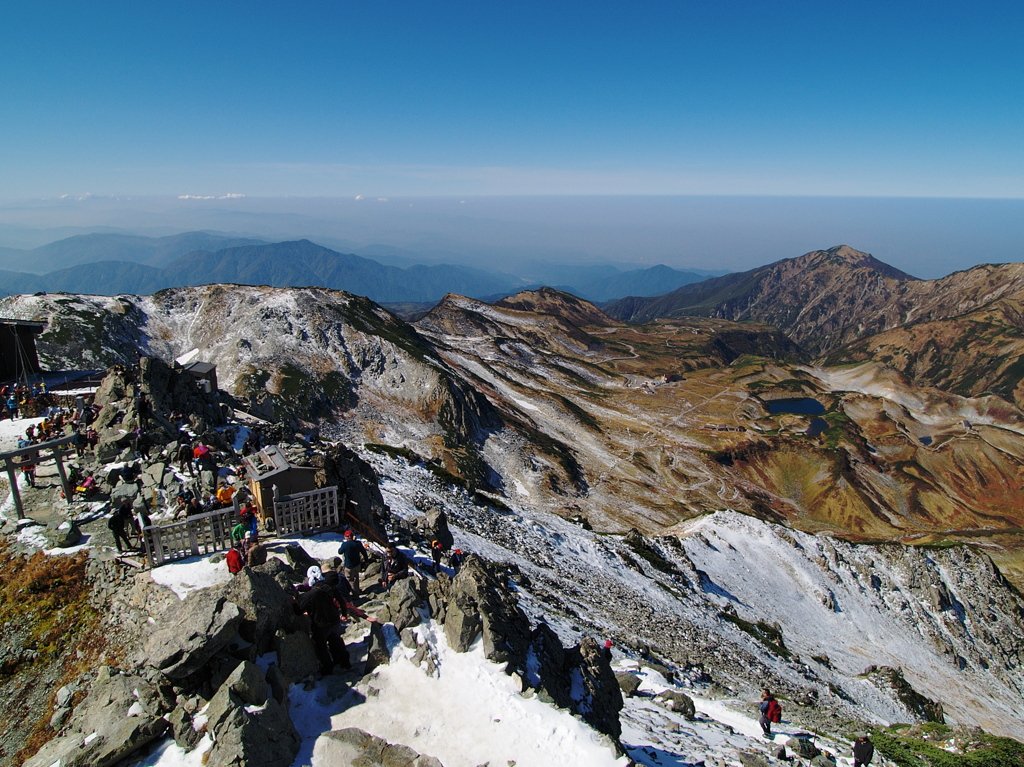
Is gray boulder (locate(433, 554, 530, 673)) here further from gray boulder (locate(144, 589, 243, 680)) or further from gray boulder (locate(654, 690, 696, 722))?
gray boulder (locate(654, 690, 696, 722))

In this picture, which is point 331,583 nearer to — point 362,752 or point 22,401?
point 362,752

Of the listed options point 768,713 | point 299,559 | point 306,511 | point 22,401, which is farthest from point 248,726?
point 22,401

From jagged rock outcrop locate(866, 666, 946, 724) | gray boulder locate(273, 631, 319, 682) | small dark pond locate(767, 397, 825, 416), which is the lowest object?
small dark pond locate(767, 397, 825, 416)

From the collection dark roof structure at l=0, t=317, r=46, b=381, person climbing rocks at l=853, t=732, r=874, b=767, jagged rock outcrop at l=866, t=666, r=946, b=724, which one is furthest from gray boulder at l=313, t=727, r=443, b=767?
jagged rock outcrop at l=866, t=666, r=946, b=724

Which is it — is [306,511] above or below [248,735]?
below

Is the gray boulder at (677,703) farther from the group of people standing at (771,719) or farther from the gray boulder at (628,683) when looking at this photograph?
the group of people standing at (771,719)

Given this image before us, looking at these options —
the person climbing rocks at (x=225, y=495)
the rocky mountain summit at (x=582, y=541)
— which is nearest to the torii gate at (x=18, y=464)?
the rocky mountain summit at (x=582, y=541)
